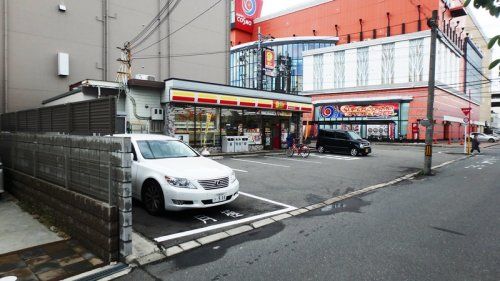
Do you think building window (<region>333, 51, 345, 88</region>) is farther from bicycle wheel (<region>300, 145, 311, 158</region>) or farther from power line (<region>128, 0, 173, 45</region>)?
bicycle wheel (<region>300, 145, 311, 158</region>)

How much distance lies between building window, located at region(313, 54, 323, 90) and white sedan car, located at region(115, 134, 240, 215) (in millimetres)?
44383

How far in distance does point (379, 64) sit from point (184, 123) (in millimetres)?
34327

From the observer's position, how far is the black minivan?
20781 mm

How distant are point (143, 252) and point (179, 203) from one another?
1.42 m

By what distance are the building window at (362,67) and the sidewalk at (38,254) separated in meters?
44.0

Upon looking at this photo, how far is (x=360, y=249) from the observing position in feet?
15.5

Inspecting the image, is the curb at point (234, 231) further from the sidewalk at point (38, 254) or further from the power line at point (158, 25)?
the power line at point (158, 25)

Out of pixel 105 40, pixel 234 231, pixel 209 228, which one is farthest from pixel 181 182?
pixel 105 40

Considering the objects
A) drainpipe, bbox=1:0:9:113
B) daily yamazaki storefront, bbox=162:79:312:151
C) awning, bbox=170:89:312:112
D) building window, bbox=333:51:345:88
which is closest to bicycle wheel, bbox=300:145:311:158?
daily yamazaki storefront, bbox=162:79:312:151

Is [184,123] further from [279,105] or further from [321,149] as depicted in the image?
[321,149]

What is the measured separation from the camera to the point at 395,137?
127ft

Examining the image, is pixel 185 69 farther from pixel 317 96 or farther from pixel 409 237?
pixel 317 96

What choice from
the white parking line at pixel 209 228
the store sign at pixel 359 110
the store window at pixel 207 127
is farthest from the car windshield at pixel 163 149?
the store sign at pixel 359 110

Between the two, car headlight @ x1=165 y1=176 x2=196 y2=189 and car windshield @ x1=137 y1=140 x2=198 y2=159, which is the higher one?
car windshield @ x1=137 y1=140 x2=198 y2=159
